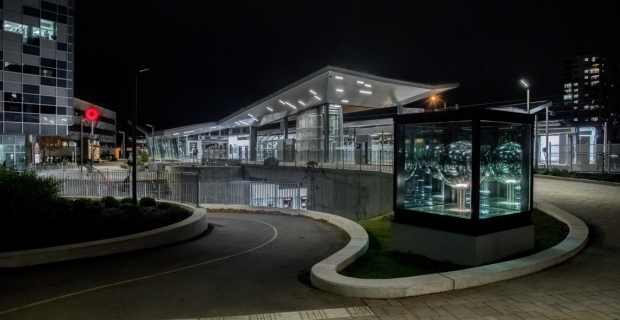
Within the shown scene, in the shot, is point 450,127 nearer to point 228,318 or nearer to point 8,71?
point 228,318

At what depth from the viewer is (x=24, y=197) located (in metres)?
9.63

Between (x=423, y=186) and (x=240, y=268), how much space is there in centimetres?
408

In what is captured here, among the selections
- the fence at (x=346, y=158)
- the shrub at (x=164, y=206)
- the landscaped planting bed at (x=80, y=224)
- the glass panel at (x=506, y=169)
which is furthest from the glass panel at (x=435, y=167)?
the fence at (x=346, y=158)

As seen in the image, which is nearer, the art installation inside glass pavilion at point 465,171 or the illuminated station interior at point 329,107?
the art installation inside glass pavilion at point 465,171

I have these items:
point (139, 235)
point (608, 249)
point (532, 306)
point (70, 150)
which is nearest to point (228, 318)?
point (532, 306)

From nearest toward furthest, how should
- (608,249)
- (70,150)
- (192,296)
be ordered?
(192,296)
(608,249)
(70,150)

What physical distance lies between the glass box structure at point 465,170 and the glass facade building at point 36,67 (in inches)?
2164

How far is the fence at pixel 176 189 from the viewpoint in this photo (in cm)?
1905

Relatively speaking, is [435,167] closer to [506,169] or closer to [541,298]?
[506,169]

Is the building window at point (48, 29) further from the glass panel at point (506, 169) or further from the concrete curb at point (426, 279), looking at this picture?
the glass panel at point (506, 169)

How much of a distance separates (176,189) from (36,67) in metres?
44.7

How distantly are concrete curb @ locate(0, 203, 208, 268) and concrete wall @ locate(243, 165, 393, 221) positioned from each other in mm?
12097

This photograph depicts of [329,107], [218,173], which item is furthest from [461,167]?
[218,173]

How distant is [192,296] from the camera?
652cm
